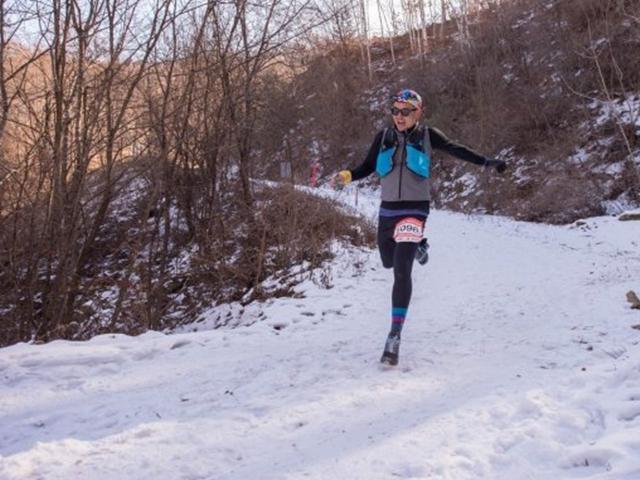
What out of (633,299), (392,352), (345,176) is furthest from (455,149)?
(633,299)

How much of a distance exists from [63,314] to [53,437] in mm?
4559

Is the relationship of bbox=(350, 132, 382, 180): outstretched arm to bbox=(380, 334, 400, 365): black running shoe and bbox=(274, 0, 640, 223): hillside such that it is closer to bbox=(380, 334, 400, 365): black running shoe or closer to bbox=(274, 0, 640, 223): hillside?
bbox=(380, 334, 400, 365): black running shoe

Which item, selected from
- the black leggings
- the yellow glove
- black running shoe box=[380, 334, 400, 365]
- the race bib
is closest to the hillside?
the yellow glove

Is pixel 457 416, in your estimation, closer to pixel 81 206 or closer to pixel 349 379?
pixel 349 379

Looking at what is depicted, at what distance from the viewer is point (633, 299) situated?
502cm

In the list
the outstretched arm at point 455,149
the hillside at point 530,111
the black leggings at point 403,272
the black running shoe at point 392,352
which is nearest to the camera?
the black running shoe at point 392,352

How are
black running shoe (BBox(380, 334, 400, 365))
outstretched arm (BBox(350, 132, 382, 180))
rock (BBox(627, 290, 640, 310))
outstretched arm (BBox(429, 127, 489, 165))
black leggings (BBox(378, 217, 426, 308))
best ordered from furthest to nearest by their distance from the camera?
rock (BBox(627, 290, 640, 310)) → outstretched arm (BBox(350, 132, 382, 180)) → outstretched arm (BBox(429, 127, 489, 165)) → black leggings (BBox(378, 217, 426, 308)) → black running shoe (BBox(380, 334, 400, 365))

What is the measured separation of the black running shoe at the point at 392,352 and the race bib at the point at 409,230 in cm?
70

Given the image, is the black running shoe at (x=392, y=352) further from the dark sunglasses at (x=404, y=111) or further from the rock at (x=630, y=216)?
the rock at (x=630, y=216)

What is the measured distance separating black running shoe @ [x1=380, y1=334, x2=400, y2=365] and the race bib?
0.70 meters

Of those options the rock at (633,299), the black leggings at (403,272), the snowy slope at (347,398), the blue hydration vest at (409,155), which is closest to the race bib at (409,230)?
the black leggings at (403,272)

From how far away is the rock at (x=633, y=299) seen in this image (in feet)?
16.1

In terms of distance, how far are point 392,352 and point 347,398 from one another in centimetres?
67

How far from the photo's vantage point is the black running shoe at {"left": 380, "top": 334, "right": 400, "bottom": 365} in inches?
152
